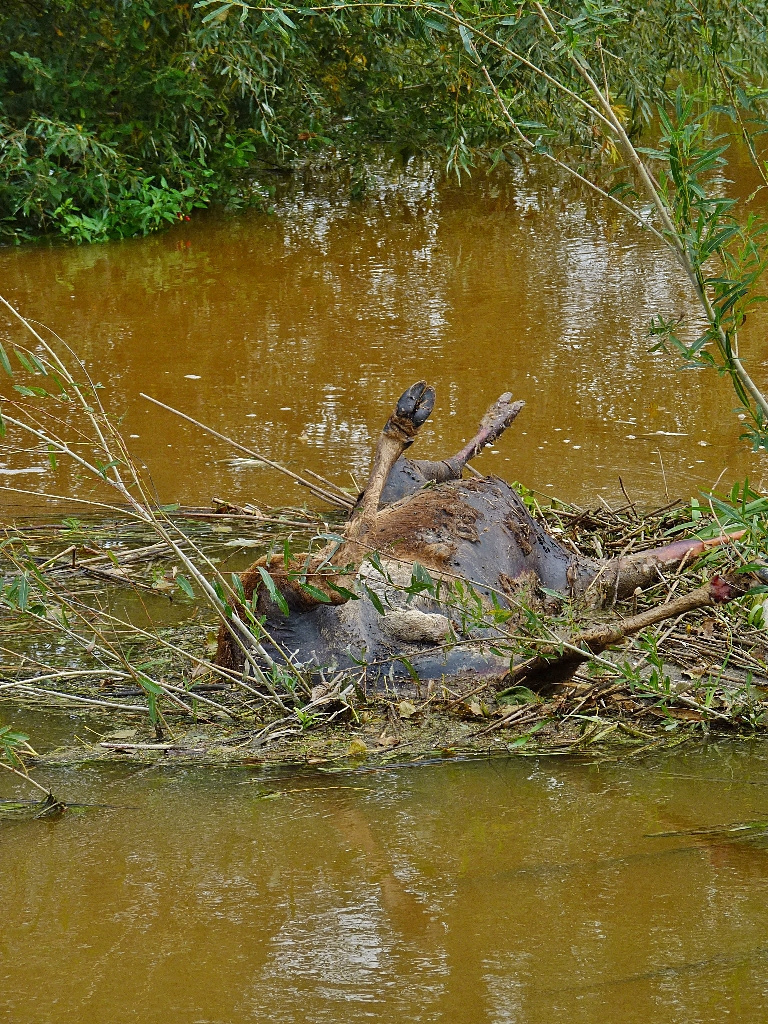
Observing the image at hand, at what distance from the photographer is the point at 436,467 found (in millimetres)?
4020

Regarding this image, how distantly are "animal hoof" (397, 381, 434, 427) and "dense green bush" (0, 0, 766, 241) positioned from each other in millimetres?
5283

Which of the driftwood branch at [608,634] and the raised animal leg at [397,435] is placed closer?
the driftwood branch at [608,634]

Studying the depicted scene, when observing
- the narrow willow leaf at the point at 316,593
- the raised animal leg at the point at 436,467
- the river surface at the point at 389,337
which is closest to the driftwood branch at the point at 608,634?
the narrow willow leaf at the point at 316,593

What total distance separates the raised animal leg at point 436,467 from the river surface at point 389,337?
84 cm

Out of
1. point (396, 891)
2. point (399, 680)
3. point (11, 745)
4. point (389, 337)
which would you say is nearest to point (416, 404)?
point (399, 680)

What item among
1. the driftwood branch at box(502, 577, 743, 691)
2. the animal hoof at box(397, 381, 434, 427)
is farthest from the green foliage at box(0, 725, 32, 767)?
the animal hoof at box(397, 381, 434, 427)

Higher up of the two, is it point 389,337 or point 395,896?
point 389,337

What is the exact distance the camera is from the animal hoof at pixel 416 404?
3.98 meters

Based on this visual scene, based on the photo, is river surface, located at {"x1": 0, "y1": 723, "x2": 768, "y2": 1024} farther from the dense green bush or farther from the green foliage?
the dense green bush

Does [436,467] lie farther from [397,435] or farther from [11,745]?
[11,745]

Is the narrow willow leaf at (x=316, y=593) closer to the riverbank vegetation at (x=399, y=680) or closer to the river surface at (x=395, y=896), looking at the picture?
the riverbank vegetation at (x=399, y=680)

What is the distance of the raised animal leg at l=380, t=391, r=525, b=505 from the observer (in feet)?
12.7

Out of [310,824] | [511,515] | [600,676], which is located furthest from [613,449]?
[310,824]

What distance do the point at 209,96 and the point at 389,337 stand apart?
3.49 metres
